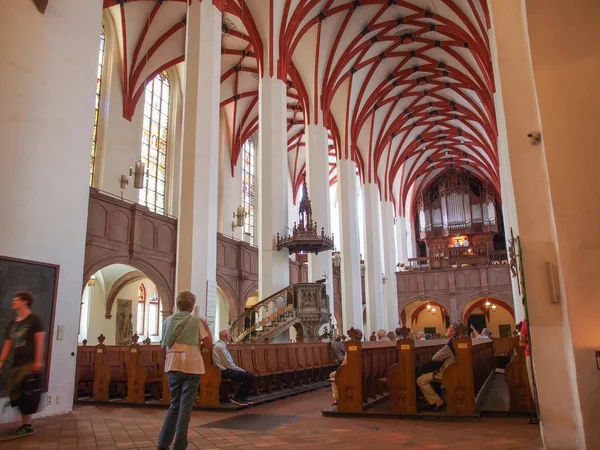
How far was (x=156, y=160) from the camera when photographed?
1950 cm

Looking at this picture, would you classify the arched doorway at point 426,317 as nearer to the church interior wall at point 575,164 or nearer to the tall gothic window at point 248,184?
the tall gothic window at point 248,184

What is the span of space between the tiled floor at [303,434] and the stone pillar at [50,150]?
1.37m

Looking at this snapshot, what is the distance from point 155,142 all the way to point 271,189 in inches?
245

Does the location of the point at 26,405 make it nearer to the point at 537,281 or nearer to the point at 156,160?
the point at 537,281

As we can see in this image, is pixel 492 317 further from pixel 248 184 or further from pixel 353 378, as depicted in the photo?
pixel 353 378

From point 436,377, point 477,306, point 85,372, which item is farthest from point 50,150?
point 477,306

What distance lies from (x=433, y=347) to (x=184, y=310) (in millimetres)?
5553

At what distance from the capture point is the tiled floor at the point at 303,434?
487cm

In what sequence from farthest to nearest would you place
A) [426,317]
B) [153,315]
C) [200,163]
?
[426,317]
[153,315]
[200,163]

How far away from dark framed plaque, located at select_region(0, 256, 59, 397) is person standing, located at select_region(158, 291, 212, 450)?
10.4 feet

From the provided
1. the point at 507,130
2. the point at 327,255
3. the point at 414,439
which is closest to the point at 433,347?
the point at 414,439

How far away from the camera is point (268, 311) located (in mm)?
14703

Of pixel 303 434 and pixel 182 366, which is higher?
pixel 182 366

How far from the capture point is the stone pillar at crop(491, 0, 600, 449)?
427cm
